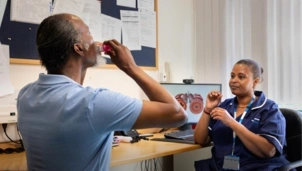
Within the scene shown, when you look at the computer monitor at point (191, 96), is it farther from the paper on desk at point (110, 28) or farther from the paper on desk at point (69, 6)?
the paper on desk at point (69, 6)

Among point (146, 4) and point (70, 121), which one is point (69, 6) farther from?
point (70, 121)

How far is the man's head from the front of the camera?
107cm

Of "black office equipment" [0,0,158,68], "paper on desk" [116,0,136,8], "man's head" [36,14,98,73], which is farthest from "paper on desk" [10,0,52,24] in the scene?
"man's head" [36,14,98,73]

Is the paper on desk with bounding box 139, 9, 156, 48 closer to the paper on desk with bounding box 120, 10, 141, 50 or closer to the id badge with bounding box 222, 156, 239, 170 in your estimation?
the paper on desk with bounding box 120, 10, 141, 50

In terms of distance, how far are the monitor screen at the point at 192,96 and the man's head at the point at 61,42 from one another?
5.77ft

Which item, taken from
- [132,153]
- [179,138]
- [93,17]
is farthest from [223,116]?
[93,17]

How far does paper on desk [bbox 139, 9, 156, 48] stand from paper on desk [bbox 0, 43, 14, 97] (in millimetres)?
1162

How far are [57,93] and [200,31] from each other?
8.27 feet

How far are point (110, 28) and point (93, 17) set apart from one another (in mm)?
180

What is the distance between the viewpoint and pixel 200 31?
132 inches

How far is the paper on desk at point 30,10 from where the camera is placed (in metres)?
2.02

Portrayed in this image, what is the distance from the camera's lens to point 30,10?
2.08m

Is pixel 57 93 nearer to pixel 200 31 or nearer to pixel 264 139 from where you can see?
pixel 264 139

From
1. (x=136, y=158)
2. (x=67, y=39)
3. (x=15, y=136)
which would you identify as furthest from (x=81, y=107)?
(x=15, y=136)
